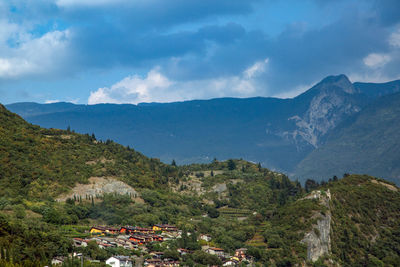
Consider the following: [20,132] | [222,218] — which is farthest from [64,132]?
[222,218]

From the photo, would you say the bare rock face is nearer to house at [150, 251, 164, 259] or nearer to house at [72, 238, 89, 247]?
house at [150, 251, 164, 259]

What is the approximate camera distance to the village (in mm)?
96856

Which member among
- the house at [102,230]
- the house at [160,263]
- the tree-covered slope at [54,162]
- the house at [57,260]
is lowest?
the house at [160,263]

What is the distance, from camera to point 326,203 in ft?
461

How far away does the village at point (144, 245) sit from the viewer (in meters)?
96.9

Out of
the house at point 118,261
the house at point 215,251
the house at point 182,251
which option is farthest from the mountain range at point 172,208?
the house at point 118,261

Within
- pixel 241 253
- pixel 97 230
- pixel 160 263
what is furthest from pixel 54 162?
pixel 160 263

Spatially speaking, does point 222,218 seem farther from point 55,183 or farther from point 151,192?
point 55,183

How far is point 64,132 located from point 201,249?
84.6m

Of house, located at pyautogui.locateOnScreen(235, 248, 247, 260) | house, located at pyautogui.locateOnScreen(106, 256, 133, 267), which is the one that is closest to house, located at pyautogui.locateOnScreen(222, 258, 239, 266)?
house, located at pyautogui.locateOnScreen(235, 248, 247, 260)

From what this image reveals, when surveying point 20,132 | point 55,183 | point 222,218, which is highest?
point 20,132

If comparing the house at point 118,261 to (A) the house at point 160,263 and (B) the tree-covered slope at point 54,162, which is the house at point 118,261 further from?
(B) the tree-covered slope at point 54,162

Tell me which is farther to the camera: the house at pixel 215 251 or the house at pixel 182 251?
the house at pixel 215 251

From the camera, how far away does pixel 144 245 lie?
112250 millimetres
